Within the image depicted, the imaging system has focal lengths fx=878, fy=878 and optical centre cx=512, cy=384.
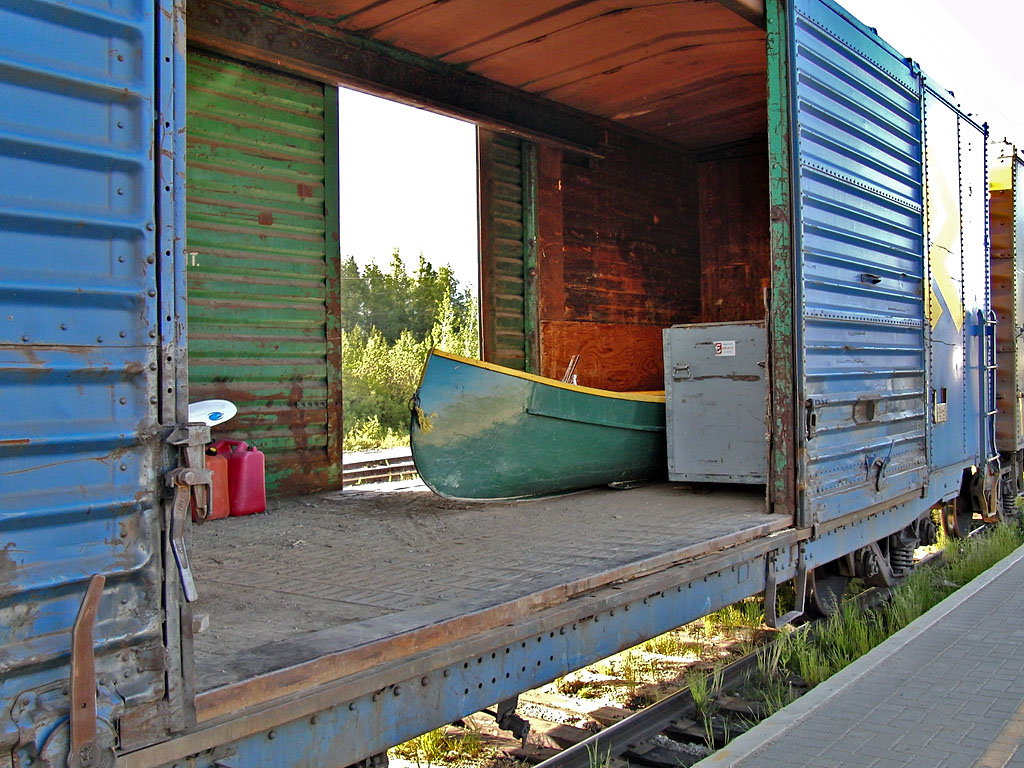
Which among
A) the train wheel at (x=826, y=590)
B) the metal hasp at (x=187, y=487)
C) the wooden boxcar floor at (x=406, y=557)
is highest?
the metal hasp at (x=187, y=487)

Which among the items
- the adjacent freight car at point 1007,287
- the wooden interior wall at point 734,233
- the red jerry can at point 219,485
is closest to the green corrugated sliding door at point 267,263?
the red jerry can at point 219,485

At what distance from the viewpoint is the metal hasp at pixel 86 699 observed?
1934mm

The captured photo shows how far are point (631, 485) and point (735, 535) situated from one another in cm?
244

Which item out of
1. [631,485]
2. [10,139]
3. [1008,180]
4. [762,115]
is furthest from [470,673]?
[1008,180]

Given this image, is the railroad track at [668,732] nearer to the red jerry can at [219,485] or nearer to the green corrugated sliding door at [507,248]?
the red jerry can at [219,485]

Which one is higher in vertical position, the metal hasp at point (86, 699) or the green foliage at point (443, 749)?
the metal hasp at point (86, 699)

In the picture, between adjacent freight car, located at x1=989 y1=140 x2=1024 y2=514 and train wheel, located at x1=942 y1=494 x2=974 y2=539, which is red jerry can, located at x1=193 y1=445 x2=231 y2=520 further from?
adjacent freight car, located at x1=989 y1=140 x2=1024 y2=514

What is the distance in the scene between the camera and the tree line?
2759 centimetres

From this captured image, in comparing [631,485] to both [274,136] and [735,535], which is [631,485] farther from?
[274,136]

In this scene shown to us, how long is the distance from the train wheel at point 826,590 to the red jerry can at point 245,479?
381 centimetres

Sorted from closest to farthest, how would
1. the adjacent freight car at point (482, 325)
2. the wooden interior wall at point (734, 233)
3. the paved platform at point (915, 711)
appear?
the adjacent freight car at point (482, 325), the paved platform at point (915, 711), the wooden interior wall at point (734, 233)

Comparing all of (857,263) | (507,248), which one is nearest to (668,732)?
(857,263)

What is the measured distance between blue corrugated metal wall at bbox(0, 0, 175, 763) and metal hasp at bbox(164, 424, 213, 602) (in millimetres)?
48

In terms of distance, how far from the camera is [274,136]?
261 inches
